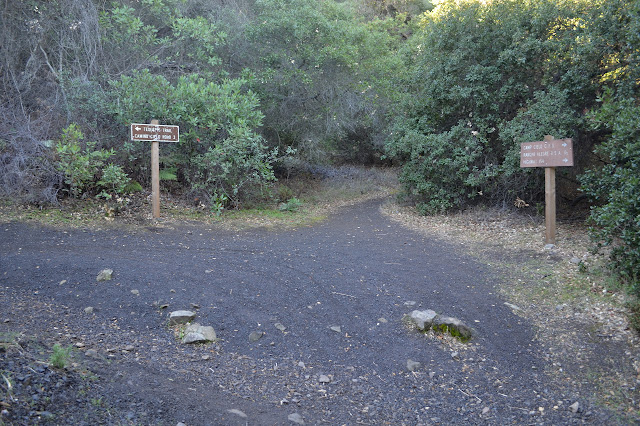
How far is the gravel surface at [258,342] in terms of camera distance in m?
3.71

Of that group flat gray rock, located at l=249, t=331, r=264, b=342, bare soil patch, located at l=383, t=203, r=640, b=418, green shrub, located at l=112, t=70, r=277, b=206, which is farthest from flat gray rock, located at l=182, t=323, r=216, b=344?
green shrub, located at l=112, t=70, r=277, b=206

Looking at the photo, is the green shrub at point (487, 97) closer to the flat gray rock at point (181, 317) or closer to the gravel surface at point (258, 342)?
the gravel surface at point (258, 342)

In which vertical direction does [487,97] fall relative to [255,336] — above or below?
above

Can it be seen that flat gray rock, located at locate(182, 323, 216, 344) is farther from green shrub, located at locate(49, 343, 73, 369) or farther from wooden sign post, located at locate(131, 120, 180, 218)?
wooden sign post, located at locate(131, 120, 180, 218)

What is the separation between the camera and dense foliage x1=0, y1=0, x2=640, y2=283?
9539 mm

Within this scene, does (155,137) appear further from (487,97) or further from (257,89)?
(487,97)

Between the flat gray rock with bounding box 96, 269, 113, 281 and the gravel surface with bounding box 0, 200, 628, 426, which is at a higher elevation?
the flat gray rock with bounding box 96, 269, 113, 281

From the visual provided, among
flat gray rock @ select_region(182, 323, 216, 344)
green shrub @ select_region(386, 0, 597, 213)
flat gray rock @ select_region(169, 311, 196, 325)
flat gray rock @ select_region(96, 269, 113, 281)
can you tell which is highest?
green shrub @ select_region(386, 0, 597, 213)

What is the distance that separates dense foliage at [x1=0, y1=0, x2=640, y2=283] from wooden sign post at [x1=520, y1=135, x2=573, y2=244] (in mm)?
645

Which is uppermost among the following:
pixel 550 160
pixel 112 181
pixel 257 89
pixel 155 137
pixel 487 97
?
pixel 257 89

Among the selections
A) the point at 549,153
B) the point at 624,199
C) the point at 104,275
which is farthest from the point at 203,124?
the point at 624,199

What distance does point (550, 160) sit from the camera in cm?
825

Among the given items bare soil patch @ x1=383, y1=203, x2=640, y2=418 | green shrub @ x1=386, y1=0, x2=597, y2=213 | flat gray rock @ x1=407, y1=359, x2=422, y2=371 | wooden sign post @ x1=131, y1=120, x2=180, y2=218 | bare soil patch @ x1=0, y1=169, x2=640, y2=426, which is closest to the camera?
bare soil patch @ x1=0, y1=169, x2=640, y2=426

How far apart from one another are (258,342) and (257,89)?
9.80 m
